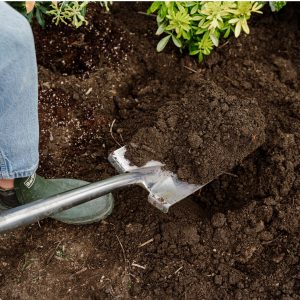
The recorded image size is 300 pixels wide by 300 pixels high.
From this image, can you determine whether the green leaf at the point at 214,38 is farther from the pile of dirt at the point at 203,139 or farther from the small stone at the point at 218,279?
the small stone at the point at 218,279

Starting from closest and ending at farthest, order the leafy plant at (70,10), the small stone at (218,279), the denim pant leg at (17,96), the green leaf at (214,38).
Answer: the denim pant leg at (17,96) → the small stone at (218,279) → the leafy plant at (70,10) → the green leaf at (214,38)

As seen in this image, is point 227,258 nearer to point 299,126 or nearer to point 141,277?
point 141,277

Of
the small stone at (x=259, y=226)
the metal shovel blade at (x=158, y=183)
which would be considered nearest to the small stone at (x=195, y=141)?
the metal shovel blade at (x=158, y=183)

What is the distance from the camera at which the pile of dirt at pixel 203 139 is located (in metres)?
2.01

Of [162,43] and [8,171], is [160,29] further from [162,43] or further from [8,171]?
[8,171]

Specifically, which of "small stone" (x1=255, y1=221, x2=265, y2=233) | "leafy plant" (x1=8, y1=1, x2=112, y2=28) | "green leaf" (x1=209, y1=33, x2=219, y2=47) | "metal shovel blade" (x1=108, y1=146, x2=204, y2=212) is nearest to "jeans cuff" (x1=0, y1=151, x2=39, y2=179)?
"metal shovel blade" (x1=108, y1=146, x2=204, y2=212)

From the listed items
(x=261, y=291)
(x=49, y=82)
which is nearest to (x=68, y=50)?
(x=49, y=82)

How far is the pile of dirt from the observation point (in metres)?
2.01

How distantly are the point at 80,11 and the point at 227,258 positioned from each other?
1.25m

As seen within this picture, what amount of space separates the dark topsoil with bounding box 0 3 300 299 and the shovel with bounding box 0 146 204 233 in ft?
0.16

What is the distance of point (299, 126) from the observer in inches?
88.8

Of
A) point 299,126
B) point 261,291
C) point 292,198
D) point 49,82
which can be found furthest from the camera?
point 49,82

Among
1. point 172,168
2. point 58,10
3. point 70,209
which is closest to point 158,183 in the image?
point 172,168

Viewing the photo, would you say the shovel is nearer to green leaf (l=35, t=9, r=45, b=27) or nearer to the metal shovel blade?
the metal shovel blade
